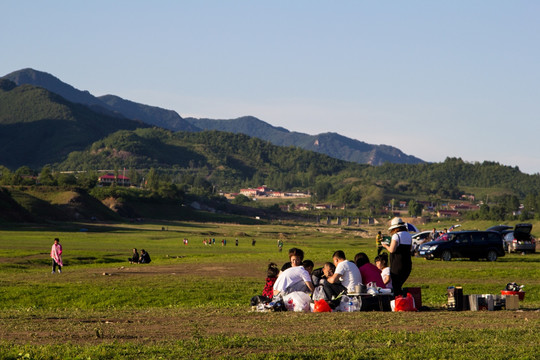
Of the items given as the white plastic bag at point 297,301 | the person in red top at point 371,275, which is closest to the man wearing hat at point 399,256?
the person in red top at point 371,275

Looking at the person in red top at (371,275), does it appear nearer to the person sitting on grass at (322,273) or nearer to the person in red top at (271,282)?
the person sitting on grass at (322,273)

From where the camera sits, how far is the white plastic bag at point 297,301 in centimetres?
1916

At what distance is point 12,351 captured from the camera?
12.6 meters

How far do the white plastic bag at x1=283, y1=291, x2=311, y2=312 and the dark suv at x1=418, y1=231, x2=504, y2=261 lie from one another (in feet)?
88.6

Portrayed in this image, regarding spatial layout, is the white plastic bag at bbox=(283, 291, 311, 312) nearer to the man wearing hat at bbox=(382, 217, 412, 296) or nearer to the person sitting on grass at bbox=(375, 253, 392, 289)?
the person sitting on grass at bbox=(375, 253, 392, 289)

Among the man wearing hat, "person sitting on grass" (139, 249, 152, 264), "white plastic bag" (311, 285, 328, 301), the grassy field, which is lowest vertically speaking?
"person sitting on grass" (139, 249, 152, 264)

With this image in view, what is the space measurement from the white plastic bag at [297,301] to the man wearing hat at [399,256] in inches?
91.3

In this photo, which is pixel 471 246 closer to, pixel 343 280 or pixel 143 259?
pixel 143 259

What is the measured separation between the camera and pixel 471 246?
44.7 meters

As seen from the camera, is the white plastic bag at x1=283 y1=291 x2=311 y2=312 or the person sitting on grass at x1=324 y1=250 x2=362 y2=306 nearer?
the white plastic bag at x1=283 y1=291 x2=311 y2=312

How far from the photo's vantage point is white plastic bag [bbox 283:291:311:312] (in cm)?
1916

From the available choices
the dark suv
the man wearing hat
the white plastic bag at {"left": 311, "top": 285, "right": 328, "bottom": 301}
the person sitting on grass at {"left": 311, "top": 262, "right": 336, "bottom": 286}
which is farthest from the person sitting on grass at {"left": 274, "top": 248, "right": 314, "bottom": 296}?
the dark suv

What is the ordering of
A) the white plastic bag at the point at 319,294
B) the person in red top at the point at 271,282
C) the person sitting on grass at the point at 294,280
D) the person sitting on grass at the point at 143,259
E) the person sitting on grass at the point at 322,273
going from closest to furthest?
the white plastic bag at the point at 319,294 < the person sitting on grass at the point at 294,280 < the person sitting on grass at the point at 322,273 < the person in red top at the point at 271,282 < the person sitting on grass at the point at 143,259

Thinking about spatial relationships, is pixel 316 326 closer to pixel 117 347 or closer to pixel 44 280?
pixel 117 347
